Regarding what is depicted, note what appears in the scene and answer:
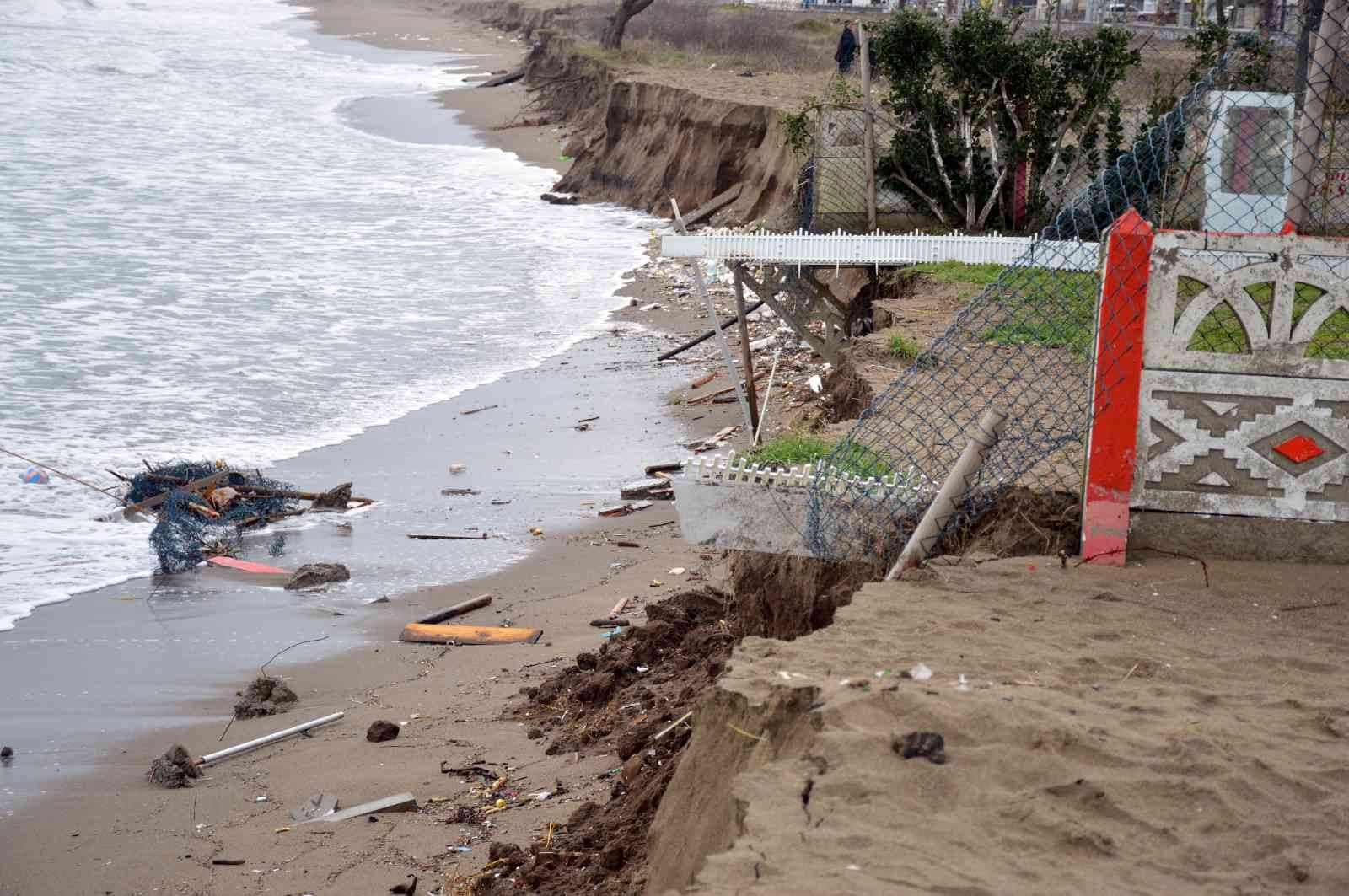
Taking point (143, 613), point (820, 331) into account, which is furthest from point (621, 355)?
point (143, 613)

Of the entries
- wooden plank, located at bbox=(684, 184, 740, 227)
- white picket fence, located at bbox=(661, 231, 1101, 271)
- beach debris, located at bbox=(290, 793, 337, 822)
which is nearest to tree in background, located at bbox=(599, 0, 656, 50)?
wooden plank, located at bbox=(684, 184, 740, 227)

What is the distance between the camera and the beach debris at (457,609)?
912cm

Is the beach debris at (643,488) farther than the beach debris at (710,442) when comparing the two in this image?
No

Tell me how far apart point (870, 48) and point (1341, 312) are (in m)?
11.2

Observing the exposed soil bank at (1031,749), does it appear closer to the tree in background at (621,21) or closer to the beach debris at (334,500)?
the beach debris at (334,500)

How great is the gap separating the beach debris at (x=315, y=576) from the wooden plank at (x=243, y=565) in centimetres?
35

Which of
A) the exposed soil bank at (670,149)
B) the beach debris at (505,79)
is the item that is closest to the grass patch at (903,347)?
the exposed soil bank at (670,149)

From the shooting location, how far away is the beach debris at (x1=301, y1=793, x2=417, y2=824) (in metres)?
6.34

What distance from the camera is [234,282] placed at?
851 inches

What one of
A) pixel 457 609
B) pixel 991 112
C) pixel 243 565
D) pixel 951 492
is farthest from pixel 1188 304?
pixel 991 112

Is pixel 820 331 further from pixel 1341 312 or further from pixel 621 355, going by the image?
pixel 1341 312

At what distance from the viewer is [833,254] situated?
1216 centimetres

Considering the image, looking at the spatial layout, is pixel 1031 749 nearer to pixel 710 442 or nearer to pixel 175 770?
pixel 175 770

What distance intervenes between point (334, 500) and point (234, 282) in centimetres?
1130
